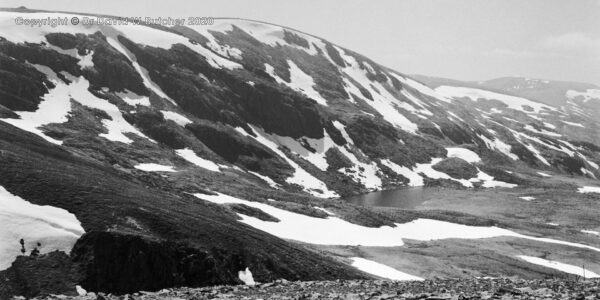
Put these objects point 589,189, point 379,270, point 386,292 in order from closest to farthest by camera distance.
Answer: point 386,292 → point 379,270 → point 589,189

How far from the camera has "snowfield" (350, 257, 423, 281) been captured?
5638cm

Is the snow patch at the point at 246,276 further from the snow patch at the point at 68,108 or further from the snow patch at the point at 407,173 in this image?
the snow patch at the point at 407,173

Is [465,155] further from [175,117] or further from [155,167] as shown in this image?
[155,167]

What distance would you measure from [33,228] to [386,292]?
77.1ft

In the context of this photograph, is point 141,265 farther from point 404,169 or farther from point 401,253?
point 404,169

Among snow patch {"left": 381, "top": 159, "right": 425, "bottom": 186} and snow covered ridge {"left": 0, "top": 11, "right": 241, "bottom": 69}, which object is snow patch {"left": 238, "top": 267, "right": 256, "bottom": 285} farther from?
snow patch {"left": 381, "top": 159, "right": 425, "bottom": 186}

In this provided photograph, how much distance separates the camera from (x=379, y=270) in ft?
194

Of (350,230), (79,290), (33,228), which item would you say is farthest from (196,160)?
(79,290)

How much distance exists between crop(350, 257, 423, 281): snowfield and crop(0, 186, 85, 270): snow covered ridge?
1259 inches

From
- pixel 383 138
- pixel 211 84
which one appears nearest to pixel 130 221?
pixel 211 84

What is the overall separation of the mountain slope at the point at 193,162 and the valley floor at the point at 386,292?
28.7 feet

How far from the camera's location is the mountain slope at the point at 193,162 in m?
39.5

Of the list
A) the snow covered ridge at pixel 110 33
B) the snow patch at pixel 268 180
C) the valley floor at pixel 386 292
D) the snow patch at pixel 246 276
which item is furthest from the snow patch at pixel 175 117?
the valley floor at pixel 386 292

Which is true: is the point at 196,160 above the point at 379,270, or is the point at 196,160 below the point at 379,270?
above
